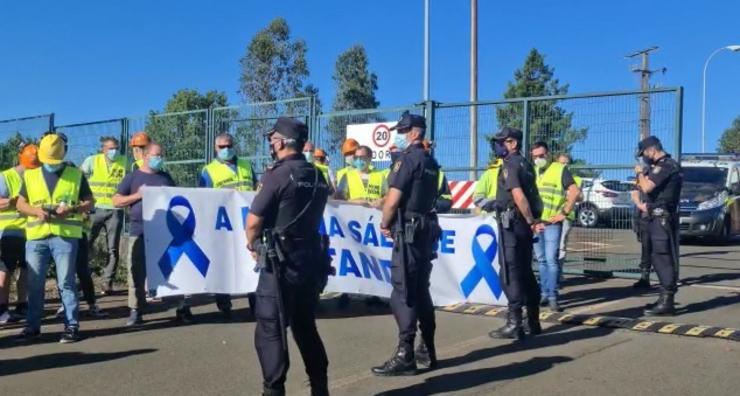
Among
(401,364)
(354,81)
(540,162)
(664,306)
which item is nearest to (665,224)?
(664,306)

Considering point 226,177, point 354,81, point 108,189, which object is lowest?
point 108,189

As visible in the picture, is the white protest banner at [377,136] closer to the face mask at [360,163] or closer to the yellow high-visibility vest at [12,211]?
the face mask at [360,163]

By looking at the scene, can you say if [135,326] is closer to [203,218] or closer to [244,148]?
[203,218]

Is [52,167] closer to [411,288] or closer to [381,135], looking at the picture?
[411,288]

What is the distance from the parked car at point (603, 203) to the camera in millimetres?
10750

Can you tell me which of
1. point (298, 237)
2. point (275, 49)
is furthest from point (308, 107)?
point (275, 49)

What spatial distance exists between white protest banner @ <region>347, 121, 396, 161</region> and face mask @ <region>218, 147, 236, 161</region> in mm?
3434

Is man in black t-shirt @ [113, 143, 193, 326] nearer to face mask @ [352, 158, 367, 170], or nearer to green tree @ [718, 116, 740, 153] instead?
face mask @ [352, 158, 367, 170]

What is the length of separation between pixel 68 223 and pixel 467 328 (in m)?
4.00

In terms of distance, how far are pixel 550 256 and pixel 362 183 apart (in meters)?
2.35

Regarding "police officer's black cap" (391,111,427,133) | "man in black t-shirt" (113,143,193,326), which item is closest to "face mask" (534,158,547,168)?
"police officer's black cap" (391,111,427,133)

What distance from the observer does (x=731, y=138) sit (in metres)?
76.9

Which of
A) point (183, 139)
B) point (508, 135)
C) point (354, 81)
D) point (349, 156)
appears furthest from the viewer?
point (354, 81)

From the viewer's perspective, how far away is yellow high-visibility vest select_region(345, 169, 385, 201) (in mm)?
9312
